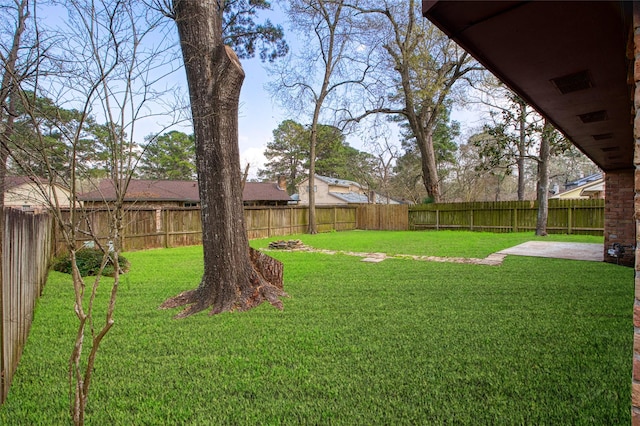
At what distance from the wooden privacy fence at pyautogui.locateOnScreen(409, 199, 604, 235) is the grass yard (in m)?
10.00

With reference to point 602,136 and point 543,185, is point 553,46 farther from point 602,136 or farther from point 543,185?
point 543,185

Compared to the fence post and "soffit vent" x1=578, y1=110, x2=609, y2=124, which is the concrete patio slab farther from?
the fence post

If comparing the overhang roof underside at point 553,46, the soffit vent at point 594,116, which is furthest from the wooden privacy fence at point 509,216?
the overhang roof underside at point 553,46

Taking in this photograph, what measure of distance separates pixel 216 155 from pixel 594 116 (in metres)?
3.69

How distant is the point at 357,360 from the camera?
2.52 m

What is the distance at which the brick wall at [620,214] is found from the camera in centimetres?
626

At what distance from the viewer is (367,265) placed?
271 inches

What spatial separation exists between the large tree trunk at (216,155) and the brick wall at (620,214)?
6360mm

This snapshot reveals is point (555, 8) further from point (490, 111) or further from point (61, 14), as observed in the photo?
point (490, 111)

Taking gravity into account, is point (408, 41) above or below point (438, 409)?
above

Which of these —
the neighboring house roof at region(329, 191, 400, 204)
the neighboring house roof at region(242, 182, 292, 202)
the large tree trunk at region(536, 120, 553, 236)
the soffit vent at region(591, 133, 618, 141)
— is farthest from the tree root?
the neighboring house roof at region(329, 191, 400, 204)

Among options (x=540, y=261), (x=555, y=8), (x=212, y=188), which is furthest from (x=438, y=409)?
(x=540, y=261)

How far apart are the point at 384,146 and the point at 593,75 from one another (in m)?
22.4

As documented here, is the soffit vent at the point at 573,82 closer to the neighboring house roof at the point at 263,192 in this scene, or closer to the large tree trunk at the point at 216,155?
the large tree trunk at the point at 216,155
